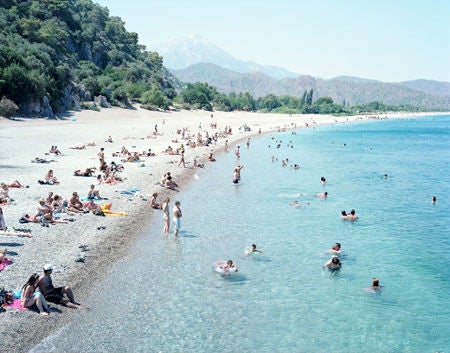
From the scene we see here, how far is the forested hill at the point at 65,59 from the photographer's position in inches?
2235

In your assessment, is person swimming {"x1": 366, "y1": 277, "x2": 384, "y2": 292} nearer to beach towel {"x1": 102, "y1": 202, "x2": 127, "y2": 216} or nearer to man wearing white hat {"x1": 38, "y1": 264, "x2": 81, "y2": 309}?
man wearing white hat {"x1": 38, "y1": 264, "x2": 81, "y2": 309}

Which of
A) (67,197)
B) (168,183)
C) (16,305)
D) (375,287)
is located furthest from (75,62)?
(375,287)

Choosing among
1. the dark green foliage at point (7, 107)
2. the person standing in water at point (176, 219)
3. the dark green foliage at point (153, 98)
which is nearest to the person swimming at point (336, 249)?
the person standing in water at point (176, 219)

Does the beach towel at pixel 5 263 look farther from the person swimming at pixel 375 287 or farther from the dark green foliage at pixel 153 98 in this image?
the dark green foliage at pixel 153 98

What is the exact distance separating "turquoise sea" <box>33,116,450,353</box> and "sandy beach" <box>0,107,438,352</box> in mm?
678

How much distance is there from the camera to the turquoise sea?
1174 cm

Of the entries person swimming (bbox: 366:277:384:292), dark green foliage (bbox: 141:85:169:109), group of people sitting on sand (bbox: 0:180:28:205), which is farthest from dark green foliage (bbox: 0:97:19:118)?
person swimming (bbox: 366:277:384:292)

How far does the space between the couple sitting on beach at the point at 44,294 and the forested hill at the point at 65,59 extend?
47.4 metres

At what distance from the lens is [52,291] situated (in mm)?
12195

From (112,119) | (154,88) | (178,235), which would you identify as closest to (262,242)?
(178,235)

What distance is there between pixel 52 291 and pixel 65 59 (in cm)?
7482

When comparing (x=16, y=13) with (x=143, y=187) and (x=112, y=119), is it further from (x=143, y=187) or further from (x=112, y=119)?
(x=143, y=187)

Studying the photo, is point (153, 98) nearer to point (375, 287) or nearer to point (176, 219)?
point (176, 219)

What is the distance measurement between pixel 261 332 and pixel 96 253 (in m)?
7.00
